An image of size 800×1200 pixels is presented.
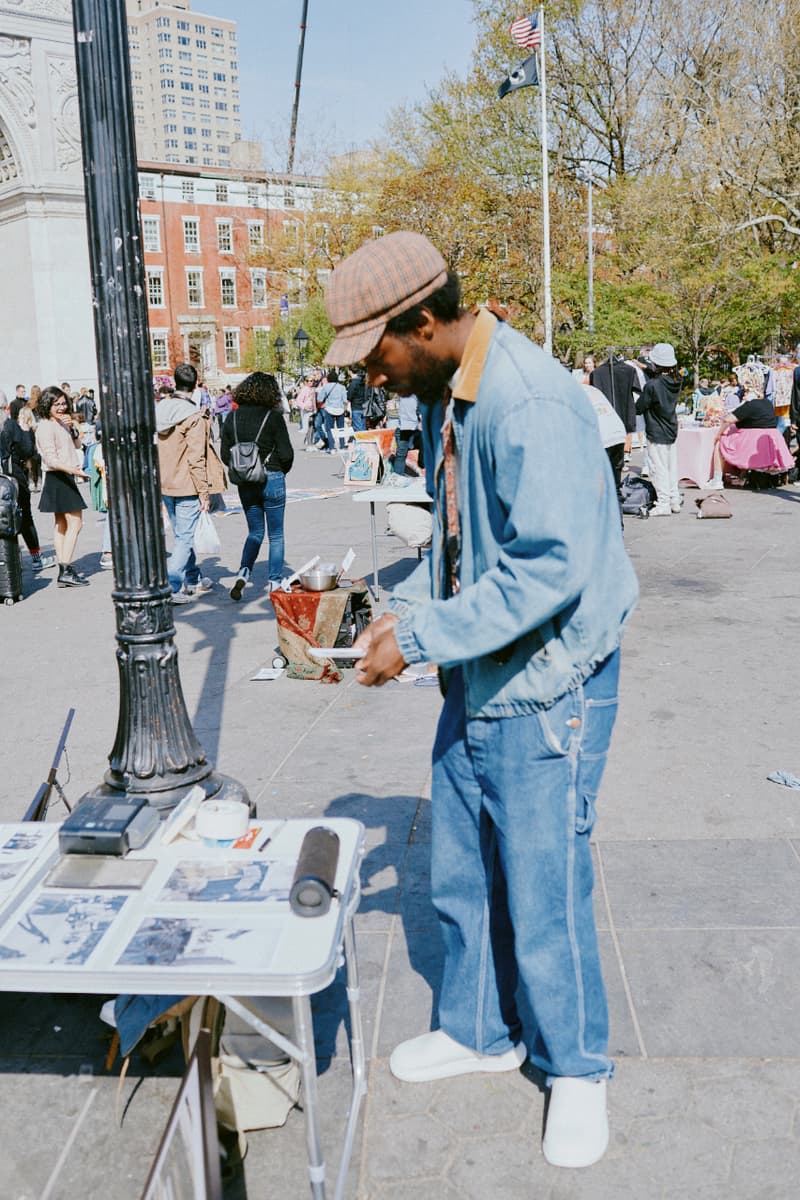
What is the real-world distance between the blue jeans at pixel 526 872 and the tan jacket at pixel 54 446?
27.3 ft

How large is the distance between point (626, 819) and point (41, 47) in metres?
31.8

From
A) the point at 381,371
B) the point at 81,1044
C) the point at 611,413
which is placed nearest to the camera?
the point at 381,371

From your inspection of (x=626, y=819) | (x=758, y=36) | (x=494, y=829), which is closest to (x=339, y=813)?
(x=626, y=819)

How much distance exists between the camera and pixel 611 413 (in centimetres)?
958

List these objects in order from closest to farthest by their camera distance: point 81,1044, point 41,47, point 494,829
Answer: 1. point 494,829
2. point 81,1044
3. point 41,47

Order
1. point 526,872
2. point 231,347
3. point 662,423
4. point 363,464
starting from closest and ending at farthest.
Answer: point 526,872 < point 662,423 < point 363,464 < point 231,347

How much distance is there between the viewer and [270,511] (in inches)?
352

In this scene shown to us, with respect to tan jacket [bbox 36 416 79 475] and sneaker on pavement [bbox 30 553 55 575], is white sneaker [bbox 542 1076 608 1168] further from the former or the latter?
sneaker on pavement [bbox 30 553 55 575]

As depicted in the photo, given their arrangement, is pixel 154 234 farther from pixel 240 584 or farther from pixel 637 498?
pixel 240 584

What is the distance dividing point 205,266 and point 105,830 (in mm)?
74321

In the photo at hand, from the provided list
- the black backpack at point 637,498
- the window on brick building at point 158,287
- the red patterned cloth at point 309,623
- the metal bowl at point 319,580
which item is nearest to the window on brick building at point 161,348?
the window on brick building at point 158,287

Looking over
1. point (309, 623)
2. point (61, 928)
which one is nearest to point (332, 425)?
point (309, 623)

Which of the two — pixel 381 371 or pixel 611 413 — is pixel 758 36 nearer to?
pixel 611 413

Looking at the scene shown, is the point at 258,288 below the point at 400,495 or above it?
above
